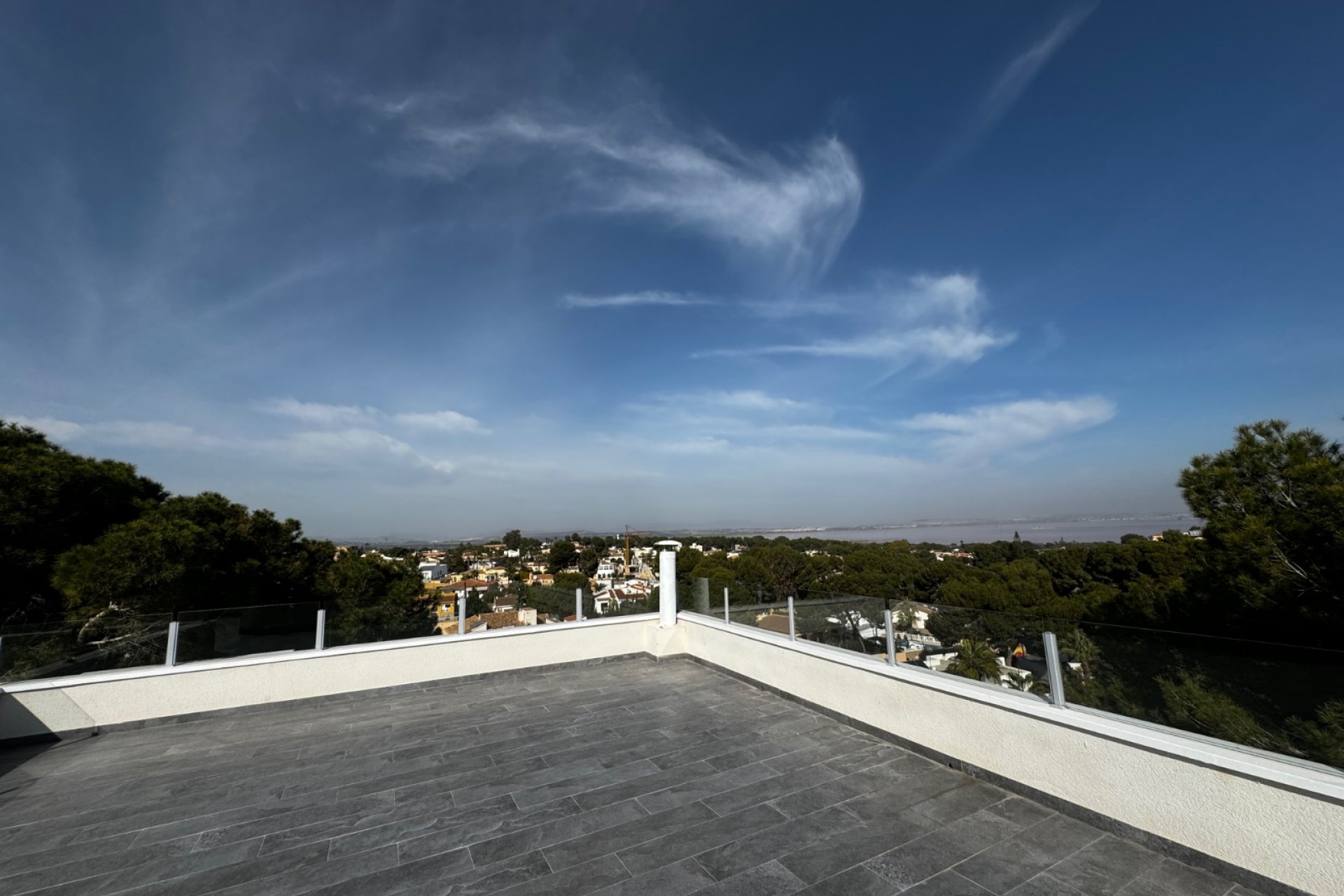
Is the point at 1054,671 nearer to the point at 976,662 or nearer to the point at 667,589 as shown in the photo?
the point at 976,662

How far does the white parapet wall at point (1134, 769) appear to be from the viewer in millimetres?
2021

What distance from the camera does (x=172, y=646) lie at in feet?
15.7

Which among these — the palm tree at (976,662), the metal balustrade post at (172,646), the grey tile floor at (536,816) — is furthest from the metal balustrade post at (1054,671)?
the metal balustrade post at (172,646)

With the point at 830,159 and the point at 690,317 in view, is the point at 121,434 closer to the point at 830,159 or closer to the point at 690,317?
the point at 690,317

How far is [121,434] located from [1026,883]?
23.7m

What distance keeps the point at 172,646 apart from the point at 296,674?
1.09 metres

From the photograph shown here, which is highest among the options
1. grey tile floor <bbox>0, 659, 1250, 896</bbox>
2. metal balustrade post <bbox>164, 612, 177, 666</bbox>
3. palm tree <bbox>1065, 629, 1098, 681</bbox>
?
palm tree <bbox>1065, 629, 1098, 681</bbox>

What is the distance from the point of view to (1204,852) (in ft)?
7.46

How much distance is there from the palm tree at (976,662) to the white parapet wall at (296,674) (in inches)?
154

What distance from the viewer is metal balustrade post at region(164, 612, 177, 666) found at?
187 inches

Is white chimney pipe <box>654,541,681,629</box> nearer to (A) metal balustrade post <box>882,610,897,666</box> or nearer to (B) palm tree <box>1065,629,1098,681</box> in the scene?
(A) metal balustrade post <box>882,610,897,666</box>

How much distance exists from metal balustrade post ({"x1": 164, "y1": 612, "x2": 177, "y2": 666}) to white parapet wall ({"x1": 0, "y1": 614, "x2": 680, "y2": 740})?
8cm

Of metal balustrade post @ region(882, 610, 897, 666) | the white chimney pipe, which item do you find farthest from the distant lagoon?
metal balustrade post @ region(882, 610, 897, 666)

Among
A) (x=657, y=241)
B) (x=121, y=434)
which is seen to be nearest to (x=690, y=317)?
(x=657, y=241)
